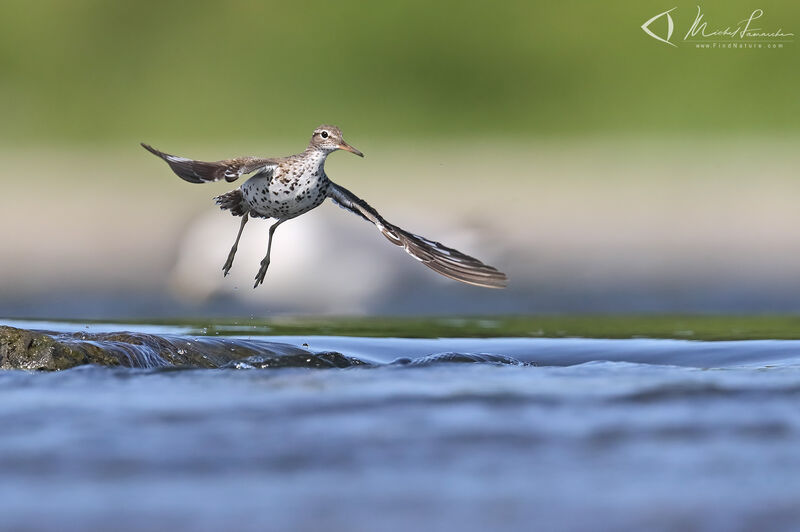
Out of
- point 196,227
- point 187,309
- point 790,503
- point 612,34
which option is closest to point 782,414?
point 790,503

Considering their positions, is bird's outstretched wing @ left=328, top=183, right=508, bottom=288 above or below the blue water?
above

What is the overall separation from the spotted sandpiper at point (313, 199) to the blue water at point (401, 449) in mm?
761

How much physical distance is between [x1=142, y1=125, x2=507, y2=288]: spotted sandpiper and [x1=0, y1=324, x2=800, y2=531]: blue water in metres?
0.76

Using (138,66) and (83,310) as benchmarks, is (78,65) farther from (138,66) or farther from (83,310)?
(83,310)

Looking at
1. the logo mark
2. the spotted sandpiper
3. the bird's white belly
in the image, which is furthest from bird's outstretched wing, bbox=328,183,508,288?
the logo mark

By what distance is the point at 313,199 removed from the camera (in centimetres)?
1062

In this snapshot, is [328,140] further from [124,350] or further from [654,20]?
[654,20]

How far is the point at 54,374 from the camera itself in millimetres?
8078

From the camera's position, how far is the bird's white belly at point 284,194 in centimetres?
1035

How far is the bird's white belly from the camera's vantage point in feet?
34.0

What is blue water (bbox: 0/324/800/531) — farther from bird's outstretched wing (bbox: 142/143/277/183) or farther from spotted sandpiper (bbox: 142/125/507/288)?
bird's outstretched wing (bbox: 142/143/277/183)

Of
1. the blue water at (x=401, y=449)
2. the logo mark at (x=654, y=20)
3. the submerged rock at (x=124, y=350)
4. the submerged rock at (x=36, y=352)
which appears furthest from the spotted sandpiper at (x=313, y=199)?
the logo mark at (x=654, y=20)

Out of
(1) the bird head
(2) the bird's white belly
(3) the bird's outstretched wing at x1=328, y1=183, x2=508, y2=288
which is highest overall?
(1) the bird head

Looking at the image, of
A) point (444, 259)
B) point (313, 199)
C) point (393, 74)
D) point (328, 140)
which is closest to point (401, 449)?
point (444, 259)
